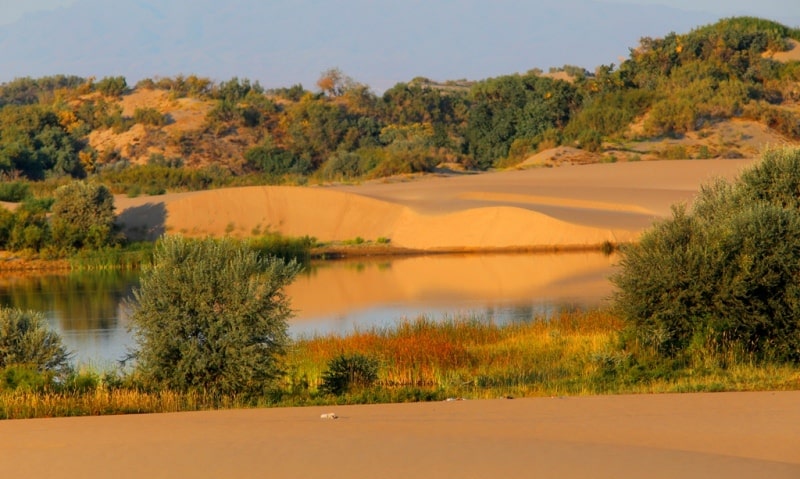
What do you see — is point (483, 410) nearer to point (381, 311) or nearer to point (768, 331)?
point (768, 331)

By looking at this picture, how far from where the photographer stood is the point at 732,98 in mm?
60094

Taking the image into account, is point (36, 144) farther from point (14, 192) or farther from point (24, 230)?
point (24, 230)

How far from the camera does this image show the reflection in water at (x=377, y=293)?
22141 millimetres

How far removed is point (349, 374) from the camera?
14180 millimetres

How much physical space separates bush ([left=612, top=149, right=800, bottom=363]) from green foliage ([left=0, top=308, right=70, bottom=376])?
7346mm

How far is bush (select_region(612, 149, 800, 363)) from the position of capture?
15.5m

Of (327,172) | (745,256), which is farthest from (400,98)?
(745,256)

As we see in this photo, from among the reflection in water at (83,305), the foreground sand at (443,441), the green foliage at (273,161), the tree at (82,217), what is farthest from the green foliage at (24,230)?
the foreground sand at (443,441)

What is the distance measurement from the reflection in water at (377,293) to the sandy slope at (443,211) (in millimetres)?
3012

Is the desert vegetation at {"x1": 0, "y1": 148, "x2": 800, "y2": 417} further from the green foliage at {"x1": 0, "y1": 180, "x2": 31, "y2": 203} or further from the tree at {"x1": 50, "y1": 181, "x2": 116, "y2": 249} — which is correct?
the green foliage at {"x1": 0, "y1": 180, "x2": 31, "y2": 203}

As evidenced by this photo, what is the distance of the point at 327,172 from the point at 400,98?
19.3 meters

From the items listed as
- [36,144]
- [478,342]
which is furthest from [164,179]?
[478,342]

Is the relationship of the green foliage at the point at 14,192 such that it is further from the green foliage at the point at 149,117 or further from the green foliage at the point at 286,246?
the green foliage at the point at 149,117

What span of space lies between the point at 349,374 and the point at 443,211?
101 ft
